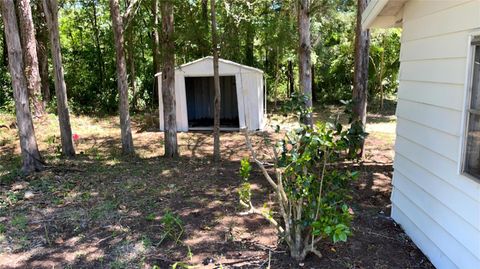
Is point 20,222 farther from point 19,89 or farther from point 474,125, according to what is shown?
point 474,125

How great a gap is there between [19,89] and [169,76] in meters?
2.59

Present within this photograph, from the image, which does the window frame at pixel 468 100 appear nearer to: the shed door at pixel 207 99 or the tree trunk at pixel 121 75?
the tree trunk at pixel 121 75

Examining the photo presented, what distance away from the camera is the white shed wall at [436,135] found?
279cm

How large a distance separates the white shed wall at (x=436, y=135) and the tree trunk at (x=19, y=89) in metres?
5.03

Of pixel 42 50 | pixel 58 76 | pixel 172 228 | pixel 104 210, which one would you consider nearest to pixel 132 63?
pixel 42 50

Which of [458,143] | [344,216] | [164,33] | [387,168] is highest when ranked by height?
[164,33]

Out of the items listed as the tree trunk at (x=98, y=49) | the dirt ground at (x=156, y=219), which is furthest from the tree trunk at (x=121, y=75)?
the tree trunk at (x=98, y=49)

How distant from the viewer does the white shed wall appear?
2785 millimetres

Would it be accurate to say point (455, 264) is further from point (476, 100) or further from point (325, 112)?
point (325, 112)

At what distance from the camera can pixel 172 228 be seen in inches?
158

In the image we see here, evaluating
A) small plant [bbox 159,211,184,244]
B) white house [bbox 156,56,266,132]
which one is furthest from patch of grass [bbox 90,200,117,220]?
white house [bbox 156,56,266,132]

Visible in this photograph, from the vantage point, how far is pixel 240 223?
4.20 metres

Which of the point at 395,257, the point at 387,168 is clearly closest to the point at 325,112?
the point at 387,168

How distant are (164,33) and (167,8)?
459mm
